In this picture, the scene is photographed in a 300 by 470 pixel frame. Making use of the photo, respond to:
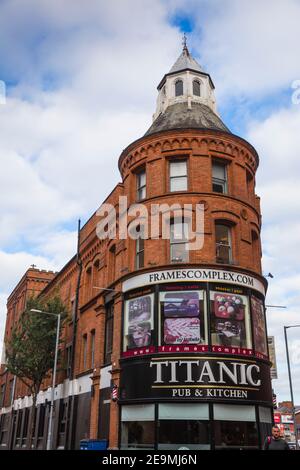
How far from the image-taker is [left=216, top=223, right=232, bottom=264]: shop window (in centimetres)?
2364

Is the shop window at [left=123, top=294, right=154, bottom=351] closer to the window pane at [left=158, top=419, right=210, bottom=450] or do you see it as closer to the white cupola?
the window pane at [left=158, top=419, right=210, bottom=450]

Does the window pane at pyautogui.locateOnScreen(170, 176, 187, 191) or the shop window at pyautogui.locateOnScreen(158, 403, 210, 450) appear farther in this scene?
the window pane at pyautogui.locateOnScreen(170, 176, 187, 191)

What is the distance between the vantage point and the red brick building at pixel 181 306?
20.3 meters

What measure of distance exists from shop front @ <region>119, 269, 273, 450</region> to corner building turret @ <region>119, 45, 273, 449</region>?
0.04 m

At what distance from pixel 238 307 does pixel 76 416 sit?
540 inches

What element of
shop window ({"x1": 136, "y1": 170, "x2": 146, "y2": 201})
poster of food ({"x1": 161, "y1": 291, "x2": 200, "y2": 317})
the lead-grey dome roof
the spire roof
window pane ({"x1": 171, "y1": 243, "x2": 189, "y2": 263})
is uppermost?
the spire roof

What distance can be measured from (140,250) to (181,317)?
4889mm

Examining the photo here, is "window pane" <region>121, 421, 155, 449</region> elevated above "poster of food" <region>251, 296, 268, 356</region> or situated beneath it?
situated beneath

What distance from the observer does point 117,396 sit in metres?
22.5

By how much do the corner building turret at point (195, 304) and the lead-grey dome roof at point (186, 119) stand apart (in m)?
0.13

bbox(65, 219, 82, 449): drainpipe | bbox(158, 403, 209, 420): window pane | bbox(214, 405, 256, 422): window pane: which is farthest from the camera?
bbox(65, 219, 82, 449): drainpipe

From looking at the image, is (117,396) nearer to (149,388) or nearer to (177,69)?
(149,388)

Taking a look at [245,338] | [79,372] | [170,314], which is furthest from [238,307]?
[79,372]

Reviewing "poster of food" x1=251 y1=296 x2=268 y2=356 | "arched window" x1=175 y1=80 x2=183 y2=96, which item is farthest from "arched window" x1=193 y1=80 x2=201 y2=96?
"poster of food" x1=251 y1=296 x2=268 y2=356
